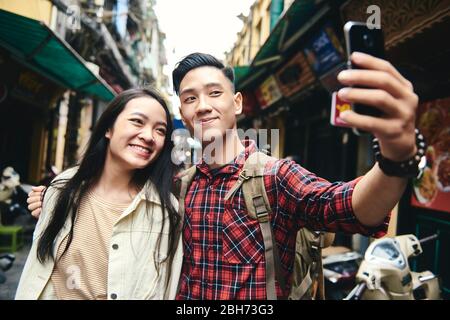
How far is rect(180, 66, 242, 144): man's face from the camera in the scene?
1565mm

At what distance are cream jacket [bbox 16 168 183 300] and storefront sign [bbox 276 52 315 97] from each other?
5386 millimetres

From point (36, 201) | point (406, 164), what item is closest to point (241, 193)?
point (406, 164)

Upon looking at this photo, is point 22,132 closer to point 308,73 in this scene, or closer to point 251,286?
point 308,73

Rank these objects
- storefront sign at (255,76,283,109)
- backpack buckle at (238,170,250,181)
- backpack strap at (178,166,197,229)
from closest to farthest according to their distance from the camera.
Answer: backpack buckle at (238,170,250,181) < backpack strap at (178,166,197,229) < storefront sign at (255,76,283,109)

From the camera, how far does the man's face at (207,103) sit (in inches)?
61.6

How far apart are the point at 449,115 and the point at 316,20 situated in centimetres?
277

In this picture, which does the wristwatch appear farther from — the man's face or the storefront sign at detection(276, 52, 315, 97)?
the storefront sign at detection(276, 52, 315, 97)

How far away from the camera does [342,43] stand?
4777 millimetres

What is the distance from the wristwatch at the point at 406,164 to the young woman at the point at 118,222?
3.53ft

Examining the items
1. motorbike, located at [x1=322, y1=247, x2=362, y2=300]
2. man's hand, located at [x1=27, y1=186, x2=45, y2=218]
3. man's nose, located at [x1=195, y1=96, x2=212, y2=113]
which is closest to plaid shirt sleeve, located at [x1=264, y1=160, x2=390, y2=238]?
man's nose, located at [x1=195, y1=96, x2=212, y2=113]

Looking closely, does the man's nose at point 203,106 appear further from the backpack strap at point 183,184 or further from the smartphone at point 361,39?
the smartphone at point 361,39

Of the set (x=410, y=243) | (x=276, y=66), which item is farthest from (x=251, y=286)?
(x=276, y=66)

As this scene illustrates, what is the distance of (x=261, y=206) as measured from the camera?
1.37m

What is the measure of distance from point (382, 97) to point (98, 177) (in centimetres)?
171
